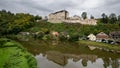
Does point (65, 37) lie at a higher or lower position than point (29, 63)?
lower

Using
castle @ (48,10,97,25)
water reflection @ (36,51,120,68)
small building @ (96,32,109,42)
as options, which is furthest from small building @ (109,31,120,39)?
water reflection @ (36,51,120,68)

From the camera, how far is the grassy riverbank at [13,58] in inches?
382

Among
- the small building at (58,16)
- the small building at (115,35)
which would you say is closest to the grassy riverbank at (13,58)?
the small building at (115,35)

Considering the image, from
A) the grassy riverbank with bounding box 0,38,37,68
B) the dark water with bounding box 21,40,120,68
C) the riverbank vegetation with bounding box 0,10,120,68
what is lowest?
the dark water with bounding box 21,40,120,68

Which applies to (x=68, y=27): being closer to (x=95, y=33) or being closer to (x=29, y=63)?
(x=95, y=33)

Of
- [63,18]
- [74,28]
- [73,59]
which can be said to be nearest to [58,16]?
[63,18]

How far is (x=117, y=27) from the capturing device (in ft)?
302

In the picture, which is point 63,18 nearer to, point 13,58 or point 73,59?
point 73,59

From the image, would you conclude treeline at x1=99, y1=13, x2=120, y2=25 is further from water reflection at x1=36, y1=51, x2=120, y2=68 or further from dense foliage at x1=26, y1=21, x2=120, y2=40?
water reflection at x1=36, y1=51, x2=120, y2=68

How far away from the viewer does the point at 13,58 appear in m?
10.4

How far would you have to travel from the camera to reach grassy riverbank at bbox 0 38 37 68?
970 cm

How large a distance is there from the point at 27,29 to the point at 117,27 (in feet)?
131

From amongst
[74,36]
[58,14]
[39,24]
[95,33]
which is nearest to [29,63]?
[74,36]

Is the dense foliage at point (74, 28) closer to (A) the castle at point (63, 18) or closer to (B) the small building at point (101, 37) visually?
(A) the castle at point (63, 18)
